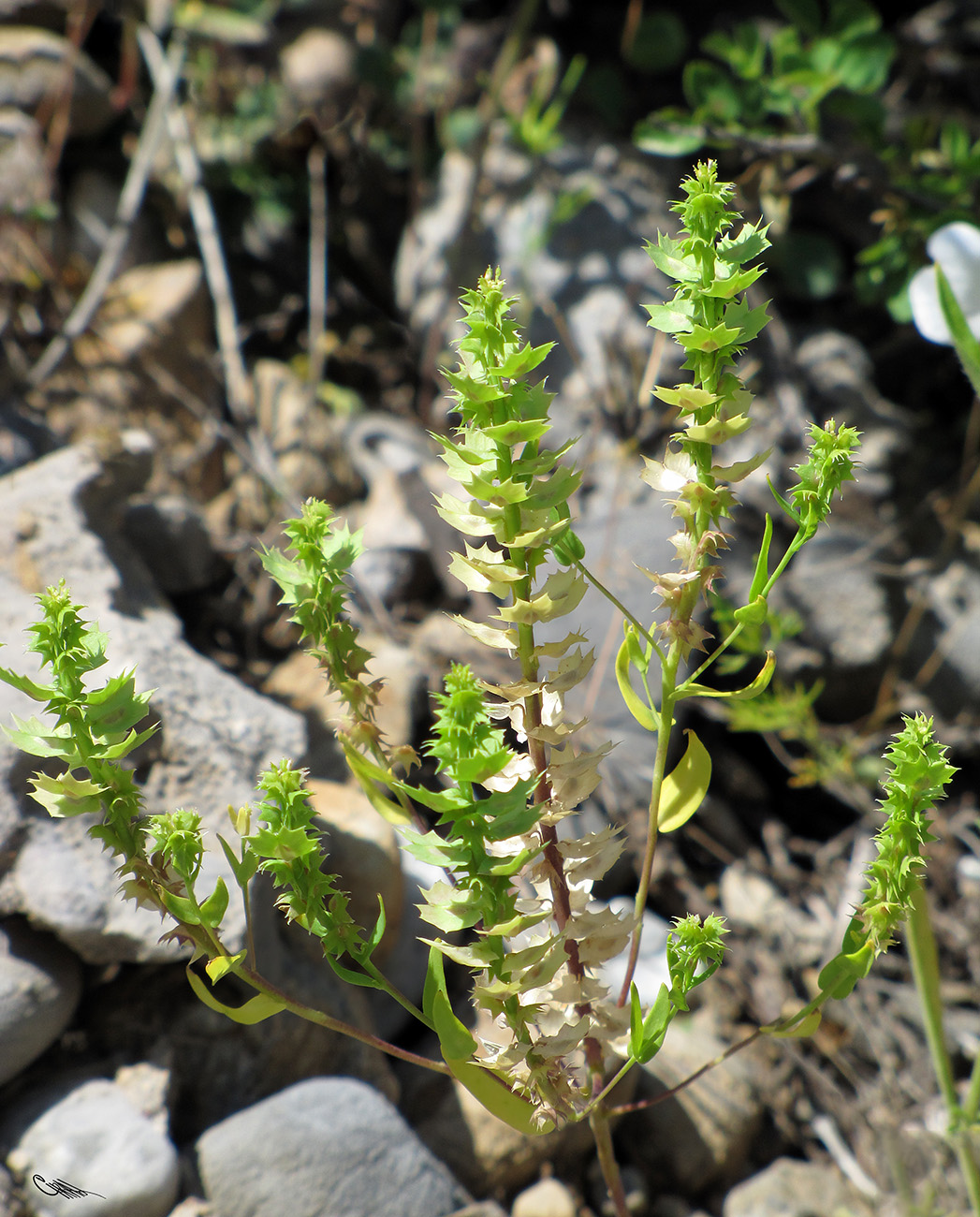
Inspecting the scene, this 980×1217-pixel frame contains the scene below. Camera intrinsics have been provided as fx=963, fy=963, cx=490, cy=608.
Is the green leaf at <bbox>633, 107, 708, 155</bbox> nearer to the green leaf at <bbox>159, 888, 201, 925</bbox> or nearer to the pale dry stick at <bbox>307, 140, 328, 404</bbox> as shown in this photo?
the pale dry stick at <bbox>307, 140, 328, 404</bbox>

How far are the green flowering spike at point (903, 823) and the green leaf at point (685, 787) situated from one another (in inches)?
5.1

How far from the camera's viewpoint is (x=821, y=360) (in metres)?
2.01

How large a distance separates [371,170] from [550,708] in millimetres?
1960

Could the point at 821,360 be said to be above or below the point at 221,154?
below

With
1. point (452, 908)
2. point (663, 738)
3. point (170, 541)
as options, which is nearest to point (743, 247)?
point (663, 738)

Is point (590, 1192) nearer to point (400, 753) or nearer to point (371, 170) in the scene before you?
point (400, 753)

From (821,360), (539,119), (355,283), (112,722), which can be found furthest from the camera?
(355,283)

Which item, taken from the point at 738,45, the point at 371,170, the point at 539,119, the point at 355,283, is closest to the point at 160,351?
the point at 355,283

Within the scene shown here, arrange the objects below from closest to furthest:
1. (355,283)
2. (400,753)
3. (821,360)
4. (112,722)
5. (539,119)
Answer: (112,722)
(400,753)
(821,360)
(539,119)
(355,283)

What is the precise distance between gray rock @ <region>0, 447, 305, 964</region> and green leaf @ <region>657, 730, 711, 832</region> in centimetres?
49

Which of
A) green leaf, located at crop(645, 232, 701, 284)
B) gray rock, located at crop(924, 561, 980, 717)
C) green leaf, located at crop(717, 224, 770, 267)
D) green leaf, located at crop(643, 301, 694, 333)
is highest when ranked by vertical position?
green leaf, located at crop(717, 224, 770, 267)

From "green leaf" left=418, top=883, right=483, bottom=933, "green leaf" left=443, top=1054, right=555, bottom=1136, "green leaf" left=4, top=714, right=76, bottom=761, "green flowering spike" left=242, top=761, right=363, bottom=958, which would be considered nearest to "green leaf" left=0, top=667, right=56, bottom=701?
"green leaf" left=4, top=714, right=76, bottom=761

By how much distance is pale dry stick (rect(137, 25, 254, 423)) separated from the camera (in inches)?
76.0
